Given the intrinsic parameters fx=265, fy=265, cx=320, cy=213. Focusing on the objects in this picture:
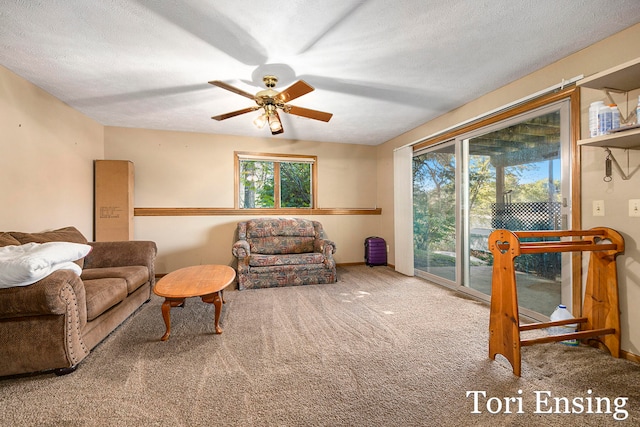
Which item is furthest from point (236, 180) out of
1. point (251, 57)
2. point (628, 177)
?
point (628, 177)

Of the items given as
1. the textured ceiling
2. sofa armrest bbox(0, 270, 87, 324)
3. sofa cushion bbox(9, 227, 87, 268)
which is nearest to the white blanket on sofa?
sofa armrest bbox(0, 270, 87, 324)

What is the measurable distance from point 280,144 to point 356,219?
200 centimetres

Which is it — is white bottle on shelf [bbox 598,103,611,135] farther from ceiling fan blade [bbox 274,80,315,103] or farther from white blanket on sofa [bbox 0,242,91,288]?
white blanket on sofa [bbox 0,242,91,288]

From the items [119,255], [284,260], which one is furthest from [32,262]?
[284,260]

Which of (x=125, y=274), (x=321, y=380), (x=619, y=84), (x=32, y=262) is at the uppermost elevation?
(x=619, y=84)

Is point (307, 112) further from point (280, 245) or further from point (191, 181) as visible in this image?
point (191, 181)

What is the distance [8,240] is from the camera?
2070 mm

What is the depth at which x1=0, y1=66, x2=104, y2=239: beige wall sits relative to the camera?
7.94ft

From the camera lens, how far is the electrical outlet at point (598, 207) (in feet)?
A: 6.69

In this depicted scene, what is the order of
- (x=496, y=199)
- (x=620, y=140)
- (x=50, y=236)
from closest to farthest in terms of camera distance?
(x=620, y=140) < (x=50, y=236) < (x=496, y=199)

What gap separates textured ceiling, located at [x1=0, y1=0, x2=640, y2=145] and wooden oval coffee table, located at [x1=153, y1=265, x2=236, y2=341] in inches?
76.1

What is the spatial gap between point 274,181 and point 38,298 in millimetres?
3505

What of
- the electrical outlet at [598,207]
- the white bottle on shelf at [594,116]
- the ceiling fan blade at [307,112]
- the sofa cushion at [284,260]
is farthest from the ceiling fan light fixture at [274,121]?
the electrical outlet at [598,207]

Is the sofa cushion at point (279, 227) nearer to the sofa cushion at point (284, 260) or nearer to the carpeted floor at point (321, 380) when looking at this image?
the sofa cushion at point (284, 260)
